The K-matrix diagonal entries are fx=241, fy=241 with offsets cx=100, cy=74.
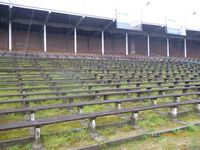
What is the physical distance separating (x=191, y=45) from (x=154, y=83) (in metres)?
20.9

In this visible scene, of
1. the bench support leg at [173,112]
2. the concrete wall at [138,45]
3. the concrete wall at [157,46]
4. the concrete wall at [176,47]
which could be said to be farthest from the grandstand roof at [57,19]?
the bench support leg at [173,112]

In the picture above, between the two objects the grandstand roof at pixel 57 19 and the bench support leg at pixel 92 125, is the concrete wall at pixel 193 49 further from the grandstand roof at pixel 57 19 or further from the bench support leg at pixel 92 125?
the bench support leg at pixel 92 125

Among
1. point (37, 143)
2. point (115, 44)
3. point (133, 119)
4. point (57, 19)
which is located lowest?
point (37, 143)

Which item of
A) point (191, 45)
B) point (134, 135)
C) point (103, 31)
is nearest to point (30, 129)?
point (134, 135)

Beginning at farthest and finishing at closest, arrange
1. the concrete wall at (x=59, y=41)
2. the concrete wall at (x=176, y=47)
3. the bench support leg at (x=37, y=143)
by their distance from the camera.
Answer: the concrete wall at (x=176, y=47)
the concrete wall at (x=59, y=41)
the bench support leg at (x=37, y=143)

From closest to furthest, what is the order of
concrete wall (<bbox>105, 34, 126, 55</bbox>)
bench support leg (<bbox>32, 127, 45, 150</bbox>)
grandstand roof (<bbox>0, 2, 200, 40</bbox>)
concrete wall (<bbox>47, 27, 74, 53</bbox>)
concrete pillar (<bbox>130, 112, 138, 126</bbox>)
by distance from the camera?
bench support leg (<bbox>32, 127, 45, 150</bbox>), concrete pillar (<bbox>130, 112, 138, 126</bbox>), grandstand roof (<bbox>0, 2, 200, 40</bbox>), concrete wall (<bbox>47, 27, 74, 53</bbox>), concrete wall (<bbox>105, 34, 126, 55</bbox>)

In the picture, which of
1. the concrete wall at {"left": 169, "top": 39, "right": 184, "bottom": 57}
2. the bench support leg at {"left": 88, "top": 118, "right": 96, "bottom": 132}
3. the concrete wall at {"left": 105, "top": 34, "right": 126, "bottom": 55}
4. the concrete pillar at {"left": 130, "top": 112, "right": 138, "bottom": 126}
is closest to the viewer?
the bench support leg at {"left": 88, "top": 118, "right": 96, "bottom": 132}

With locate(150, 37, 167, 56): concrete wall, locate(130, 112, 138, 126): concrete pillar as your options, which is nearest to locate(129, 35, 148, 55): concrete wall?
locate(150, 37, 167, 56): concrete wall

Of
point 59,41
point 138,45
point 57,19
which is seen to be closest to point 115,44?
point 138,45

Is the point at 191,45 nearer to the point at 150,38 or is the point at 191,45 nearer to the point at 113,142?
the point at 150,38

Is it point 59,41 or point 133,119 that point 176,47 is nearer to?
point 59,41

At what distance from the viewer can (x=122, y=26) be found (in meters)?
18.7

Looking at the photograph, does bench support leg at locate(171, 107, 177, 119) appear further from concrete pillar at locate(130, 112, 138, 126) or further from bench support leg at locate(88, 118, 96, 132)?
bench support leg at locate(88, 118, 96, 132)

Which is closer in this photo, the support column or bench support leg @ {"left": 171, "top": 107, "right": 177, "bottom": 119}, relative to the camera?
the support column
